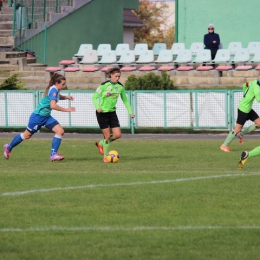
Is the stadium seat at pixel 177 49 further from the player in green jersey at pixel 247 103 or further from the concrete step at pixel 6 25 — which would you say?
the player in green jersey at pixel 247 103

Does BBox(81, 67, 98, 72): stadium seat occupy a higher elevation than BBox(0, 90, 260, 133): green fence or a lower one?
higher

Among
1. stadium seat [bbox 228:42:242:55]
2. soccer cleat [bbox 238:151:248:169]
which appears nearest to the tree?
stadium seat [bbox 228:42:242:55]

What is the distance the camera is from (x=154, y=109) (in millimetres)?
25438

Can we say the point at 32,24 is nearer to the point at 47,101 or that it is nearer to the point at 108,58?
the point at 108,58

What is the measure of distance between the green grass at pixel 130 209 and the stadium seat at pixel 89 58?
686 inches

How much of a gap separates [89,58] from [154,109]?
9.51 meters

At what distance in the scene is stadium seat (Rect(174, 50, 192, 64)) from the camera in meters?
32.7

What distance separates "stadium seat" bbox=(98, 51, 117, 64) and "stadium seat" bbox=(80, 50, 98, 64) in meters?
0.29

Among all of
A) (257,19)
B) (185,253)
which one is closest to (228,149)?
(185,253)

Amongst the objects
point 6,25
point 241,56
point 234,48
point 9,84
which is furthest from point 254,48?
point 6,25

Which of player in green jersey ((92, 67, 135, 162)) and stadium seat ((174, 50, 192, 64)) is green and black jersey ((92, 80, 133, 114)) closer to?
player in green jersey ((92, 67, 135, 162))

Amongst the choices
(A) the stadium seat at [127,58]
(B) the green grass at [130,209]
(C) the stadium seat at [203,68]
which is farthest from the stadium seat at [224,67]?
(B) the green grass at [130,209]

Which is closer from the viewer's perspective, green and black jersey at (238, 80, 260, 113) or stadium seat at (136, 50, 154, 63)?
Answer: green and black jersey at (238, 80, 260, 113)

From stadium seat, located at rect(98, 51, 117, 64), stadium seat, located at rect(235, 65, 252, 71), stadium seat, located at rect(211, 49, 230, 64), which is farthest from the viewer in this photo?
stadium seat, located at rect(98, 51, 117, 64)
